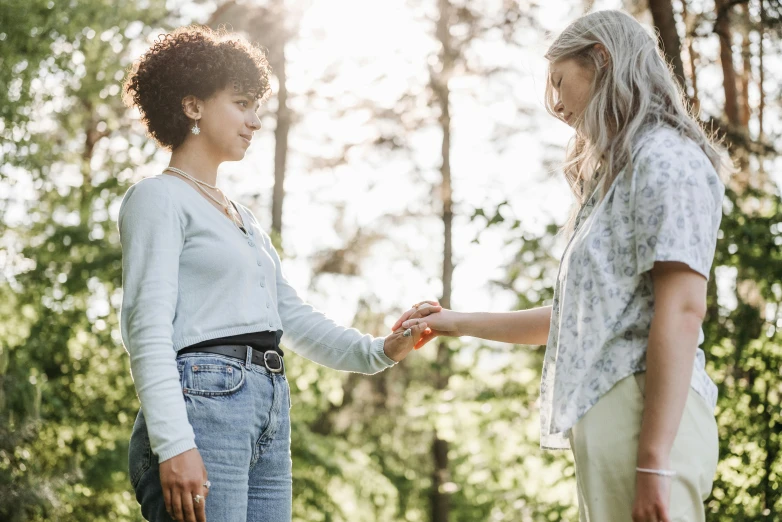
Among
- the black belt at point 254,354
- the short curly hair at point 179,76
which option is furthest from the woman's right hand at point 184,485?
the short curly hair at point 179,76

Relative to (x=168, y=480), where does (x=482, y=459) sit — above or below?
below

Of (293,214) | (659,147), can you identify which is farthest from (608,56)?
(293,214)

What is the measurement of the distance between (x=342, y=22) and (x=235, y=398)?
922 cm

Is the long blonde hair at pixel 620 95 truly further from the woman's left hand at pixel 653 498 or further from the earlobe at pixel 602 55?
the woman's left hand at pixel 653 498

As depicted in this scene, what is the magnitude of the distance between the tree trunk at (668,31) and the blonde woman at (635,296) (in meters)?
2.83

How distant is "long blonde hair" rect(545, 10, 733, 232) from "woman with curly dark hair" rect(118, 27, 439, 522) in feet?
Answer: 3.01

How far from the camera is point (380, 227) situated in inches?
468

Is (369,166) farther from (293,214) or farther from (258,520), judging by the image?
(258,520)

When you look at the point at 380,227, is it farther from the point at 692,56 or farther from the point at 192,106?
the point at 192,106

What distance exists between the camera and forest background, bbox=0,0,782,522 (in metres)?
4.39

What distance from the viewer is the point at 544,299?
472 centimetres

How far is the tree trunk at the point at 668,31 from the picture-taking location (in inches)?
179

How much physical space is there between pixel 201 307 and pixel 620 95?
113cm

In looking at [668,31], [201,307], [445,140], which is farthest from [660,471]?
[445,140]
